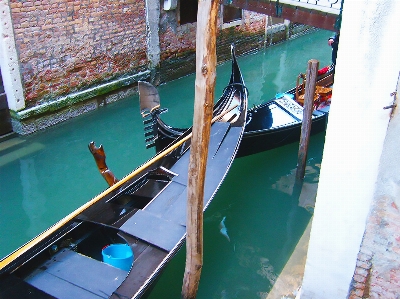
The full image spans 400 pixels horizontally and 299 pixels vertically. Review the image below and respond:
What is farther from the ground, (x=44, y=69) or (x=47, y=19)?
(x=47, y=19)

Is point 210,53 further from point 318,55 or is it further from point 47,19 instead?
point 318,55

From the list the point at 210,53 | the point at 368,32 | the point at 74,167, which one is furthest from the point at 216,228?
the point at 368,32

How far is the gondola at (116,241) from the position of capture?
2002mm

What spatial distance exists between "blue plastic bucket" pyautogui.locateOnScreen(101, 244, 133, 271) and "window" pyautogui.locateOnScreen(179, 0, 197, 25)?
4145 mm

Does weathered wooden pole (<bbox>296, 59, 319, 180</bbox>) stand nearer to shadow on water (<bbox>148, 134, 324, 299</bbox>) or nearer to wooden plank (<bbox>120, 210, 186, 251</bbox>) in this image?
shadow on water (<bbox>148, 134, 324, 299</bbox>)

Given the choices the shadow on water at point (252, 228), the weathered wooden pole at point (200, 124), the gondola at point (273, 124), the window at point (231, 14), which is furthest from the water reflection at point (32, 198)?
the window at point (231, 14)

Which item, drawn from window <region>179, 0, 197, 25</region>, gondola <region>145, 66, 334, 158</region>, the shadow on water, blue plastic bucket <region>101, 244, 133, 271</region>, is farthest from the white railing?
blue plastic bucket <region>101, 244, 133, 271</region>

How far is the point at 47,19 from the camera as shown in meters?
4.23

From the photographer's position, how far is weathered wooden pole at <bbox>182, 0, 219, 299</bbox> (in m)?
1.55

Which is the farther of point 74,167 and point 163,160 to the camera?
point 74,167

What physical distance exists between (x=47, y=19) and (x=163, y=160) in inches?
88.5

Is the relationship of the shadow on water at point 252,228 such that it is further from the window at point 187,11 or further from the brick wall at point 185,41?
the window at point 187,11

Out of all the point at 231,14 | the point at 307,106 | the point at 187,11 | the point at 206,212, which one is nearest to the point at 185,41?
the point at 187,11

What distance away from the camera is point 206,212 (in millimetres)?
3369
